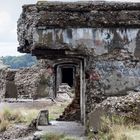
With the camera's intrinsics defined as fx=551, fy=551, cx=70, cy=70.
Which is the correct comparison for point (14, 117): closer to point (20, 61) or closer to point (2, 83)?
point (2, 83)

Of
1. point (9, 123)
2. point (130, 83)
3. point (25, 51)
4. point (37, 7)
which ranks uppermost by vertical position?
point (37, 7)

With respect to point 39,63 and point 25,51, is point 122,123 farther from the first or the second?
point 39,63

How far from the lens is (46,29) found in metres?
14.6

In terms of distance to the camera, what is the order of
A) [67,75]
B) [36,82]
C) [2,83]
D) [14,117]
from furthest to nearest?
[67,75] → [2,83] → [36,82] → [14,117]

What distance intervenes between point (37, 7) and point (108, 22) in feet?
6.32

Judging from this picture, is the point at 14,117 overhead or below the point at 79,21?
below

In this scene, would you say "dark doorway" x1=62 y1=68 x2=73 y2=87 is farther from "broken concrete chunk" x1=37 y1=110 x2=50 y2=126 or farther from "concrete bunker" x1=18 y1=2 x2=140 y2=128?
"concrete bunker" x1=18 y1=2 x2=140 y2=128

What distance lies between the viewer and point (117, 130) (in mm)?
11070

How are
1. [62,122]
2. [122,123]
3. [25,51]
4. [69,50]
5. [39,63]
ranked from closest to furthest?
[122,123]
[69,50]
[25,51]
[62,122]
[39,63]

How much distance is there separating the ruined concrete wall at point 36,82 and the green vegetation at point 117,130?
20439mm

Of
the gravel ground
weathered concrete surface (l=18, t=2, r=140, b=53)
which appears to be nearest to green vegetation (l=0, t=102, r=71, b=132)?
the gravel ground

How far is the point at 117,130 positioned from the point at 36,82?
891 inches

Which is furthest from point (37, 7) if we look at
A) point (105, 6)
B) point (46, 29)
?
point (105, 6)

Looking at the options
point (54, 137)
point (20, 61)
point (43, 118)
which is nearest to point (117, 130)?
point (54, 137)
